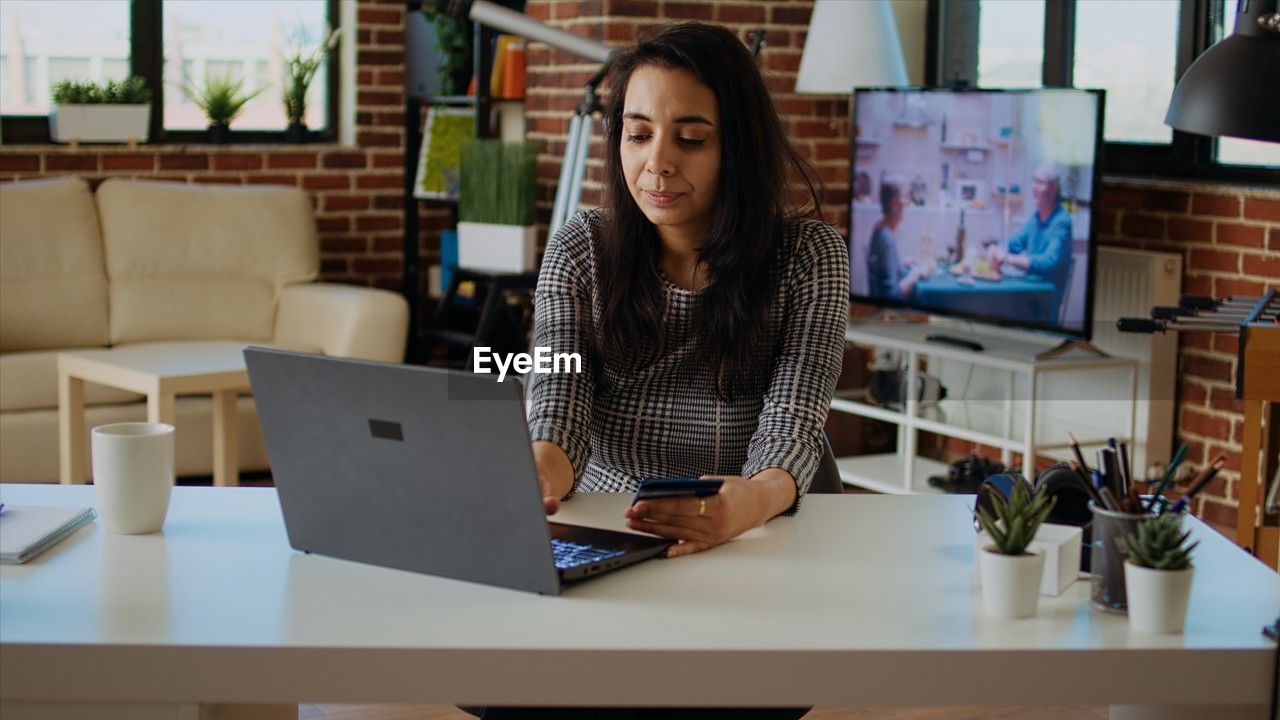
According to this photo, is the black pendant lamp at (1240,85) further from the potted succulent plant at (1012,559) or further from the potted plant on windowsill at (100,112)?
the potted plant on windowsill at (100,112)

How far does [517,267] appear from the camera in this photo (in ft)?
16.7

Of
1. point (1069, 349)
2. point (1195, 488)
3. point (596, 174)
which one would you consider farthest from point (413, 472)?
point (596, 174)

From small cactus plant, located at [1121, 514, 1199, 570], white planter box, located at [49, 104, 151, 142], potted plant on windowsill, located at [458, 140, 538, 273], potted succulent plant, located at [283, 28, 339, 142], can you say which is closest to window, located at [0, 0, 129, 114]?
white planter box, located at [49, 104, 151, 142]

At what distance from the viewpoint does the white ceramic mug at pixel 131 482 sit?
5.21 ft

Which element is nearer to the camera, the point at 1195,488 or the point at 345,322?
the point at 1195,488

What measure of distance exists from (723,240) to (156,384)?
241cm

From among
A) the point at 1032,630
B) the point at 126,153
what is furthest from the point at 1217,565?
the point at 126,153

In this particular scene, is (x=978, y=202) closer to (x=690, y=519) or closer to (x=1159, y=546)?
(x=690, y=519)

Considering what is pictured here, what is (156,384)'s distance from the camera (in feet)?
13.0

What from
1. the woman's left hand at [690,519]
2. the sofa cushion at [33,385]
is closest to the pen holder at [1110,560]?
the woman's left hand at [690,519]

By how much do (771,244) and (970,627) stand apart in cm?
80

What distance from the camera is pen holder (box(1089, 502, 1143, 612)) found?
4.48ft

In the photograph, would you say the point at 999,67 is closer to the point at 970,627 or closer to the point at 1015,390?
the point at 1015,390

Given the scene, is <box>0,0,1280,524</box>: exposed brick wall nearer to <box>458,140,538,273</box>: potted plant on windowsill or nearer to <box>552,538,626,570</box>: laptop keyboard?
<box>458,140,538,273</box>: potted plant on windowsill
